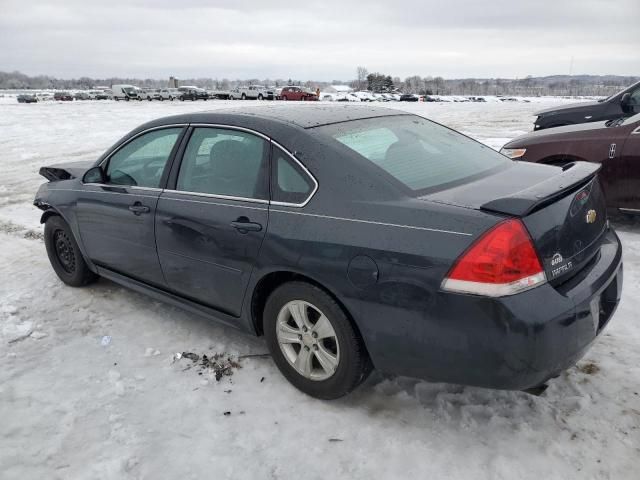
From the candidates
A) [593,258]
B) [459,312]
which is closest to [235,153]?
[459,312]

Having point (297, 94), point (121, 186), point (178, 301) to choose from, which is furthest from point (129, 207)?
point (297, 94)

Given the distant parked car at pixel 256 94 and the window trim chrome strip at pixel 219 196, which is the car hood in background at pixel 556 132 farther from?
the distant parked car at pixel 256 94

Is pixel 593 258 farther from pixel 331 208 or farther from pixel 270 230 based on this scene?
pixel 270 230

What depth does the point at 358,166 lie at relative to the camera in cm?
273

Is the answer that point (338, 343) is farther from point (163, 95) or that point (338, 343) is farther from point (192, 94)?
point (163, 95)

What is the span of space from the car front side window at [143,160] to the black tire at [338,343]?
53.2 inches

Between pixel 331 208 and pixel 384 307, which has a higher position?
pixel 331 208

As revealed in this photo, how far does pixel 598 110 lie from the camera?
853cm

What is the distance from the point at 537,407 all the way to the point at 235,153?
7.50ft

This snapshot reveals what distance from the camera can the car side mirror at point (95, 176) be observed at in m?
4.16

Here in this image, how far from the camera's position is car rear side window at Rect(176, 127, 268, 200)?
311 centimetres

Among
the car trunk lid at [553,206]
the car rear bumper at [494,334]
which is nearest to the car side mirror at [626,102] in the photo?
the car trunk lid at [553,206]

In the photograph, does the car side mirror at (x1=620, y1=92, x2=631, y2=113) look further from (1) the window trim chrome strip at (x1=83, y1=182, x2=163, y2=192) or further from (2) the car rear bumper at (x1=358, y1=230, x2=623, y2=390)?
(1) the window trim chrome strip at (x1=83, y1=182, x2=163, y2=192)

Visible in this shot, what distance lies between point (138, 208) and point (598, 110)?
7.77m
